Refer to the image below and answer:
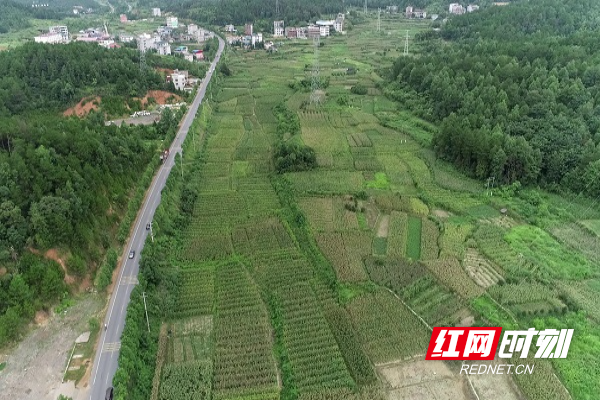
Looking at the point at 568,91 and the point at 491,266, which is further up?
the point at 568,91

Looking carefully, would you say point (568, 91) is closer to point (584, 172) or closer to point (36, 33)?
point (584, 172)

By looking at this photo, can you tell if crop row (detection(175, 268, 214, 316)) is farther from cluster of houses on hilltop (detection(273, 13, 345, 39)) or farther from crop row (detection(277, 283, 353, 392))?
cluster of houses on hilltop (detection(273, 13, 345, 39))

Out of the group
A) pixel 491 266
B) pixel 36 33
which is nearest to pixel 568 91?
pixel 491 266

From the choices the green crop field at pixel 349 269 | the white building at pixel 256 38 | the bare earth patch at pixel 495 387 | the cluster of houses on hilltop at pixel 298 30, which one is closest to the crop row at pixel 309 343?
the green crop field at pixel 349 269

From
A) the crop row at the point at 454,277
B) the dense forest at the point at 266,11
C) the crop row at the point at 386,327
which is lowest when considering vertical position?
the crop row at the point at 386,327

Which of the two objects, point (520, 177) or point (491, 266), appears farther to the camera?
point (520, 177)

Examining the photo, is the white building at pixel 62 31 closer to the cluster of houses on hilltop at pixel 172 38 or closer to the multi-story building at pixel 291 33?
the cluster of houses on hilltop at pixel 172 38

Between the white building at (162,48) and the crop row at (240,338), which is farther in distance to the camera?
the white building at (162,48)
